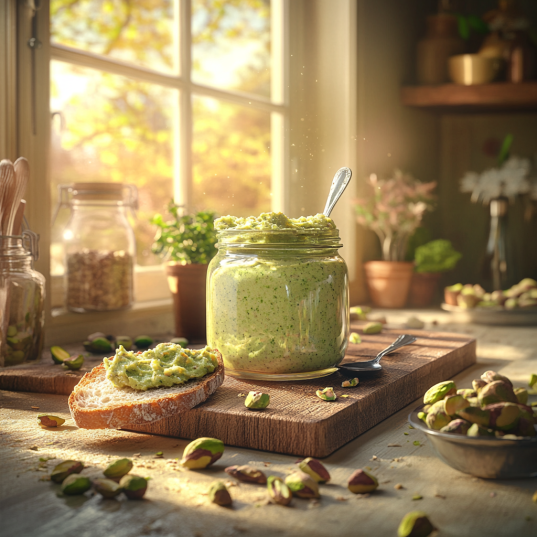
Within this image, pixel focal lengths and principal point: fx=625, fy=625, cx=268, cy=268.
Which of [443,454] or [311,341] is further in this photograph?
[311,341]

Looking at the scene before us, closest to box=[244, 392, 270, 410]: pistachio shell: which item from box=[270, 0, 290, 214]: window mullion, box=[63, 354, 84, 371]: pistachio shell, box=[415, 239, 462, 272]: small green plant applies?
box=[63, 354, 84, 371]: pistachio shell

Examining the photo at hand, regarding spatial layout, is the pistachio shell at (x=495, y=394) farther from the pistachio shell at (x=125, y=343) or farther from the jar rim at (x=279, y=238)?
the pistachio shell at (x=125, y=343)

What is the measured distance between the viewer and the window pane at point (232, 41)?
399 centimetres

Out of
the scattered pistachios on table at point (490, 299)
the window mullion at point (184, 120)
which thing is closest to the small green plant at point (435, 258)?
the scattered pistachios on table at point (490, 299)

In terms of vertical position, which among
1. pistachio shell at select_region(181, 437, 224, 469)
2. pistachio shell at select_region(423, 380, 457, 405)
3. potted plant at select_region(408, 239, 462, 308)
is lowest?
pistachio shell at select_region(181, 437, 224, 469)

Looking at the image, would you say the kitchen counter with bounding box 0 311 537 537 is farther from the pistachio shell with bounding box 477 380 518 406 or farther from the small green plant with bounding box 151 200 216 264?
the small green plant with bounding box 151 200 216 264

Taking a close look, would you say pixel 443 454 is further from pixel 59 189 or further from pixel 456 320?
pixel 456 320

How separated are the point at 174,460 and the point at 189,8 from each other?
157cm

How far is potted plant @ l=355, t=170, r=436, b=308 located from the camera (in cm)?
252

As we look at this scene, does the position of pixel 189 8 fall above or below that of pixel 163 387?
above

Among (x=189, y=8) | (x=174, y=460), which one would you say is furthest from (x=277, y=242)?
(x=189, y=8)

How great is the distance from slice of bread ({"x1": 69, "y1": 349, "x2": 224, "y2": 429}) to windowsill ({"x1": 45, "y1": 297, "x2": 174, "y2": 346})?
1.88 feet

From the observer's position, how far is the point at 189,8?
1942mm

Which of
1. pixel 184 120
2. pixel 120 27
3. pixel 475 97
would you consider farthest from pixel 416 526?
pixel 120 27
